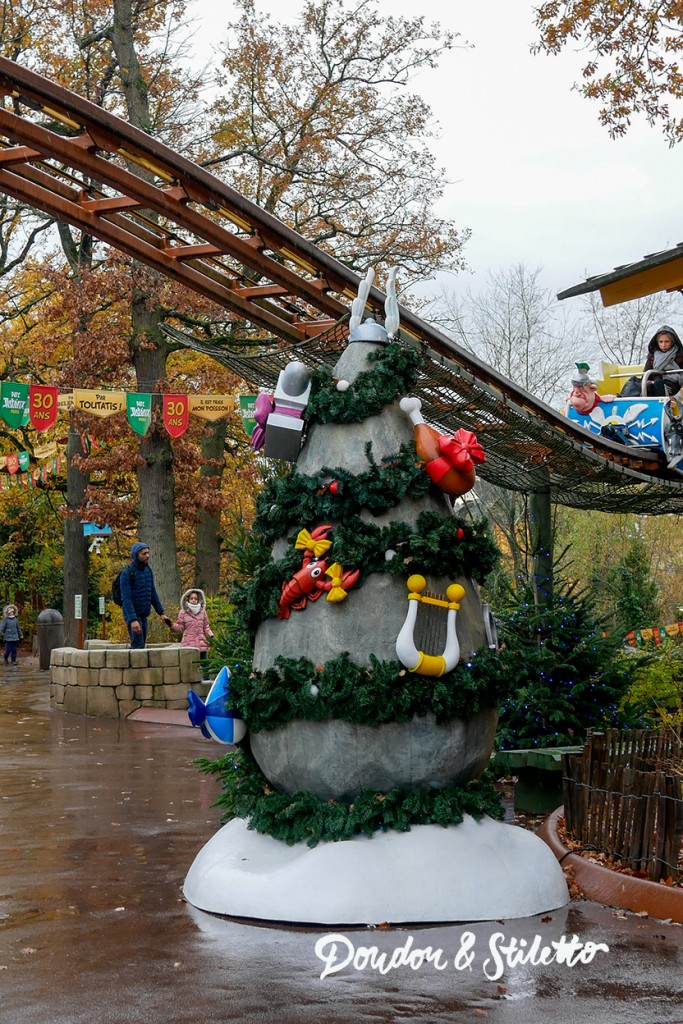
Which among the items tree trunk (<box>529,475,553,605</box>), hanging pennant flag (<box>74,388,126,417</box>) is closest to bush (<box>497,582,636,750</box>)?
tree trunk (<box>529,475,553,605</box>)

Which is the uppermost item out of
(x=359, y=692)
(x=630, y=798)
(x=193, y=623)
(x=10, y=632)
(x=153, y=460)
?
(x=153, y=460)

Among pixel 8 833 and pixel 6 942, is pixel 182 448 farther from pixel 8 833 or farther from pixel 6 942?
pixel 6 942

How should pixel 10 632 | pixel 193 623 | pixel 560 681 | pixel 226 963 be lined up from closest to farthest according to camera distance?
pixel 226 963 → pixel 560 681 → pixel 193 623 → pixel 10 632

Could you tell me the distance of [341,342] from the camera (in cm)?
779

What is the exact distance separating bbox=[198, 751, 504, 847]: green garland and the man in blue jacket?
10.0 m

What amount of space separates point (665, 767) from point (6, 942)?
151 inches

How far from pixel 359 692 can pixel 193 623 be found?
11.1 m

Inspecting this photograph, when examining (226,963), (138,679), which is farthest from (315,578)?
(138,679)

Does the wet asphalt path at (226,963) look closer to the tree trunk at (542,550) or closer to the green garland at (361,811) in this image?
the green garland at (361,811)

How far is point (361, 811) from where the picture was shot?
5.46m

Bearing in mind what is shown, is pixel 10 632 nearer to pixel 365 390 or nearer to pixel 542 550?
pixel 542 550

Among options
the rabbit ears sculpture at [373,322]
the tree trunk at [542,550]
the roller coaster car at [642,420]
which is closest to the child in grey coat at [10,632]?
the roller coaster car at [642,420]

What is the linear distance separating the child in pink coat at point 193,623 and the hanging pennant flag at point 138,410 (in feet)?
7.94

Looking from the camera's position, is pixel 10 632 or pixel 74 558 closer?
pixel 74 558
